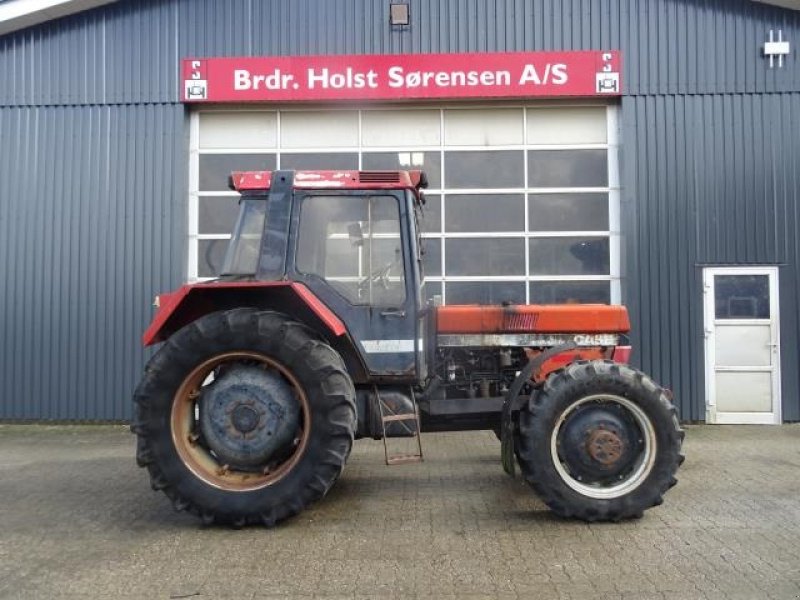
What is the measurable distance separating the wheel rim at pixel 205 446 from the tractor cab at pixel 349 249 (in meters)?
0.57

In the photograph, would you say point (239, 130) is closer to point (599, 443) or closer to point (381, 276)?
point (381, 276)

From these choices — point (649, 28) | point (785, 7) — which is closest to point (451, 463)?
point (649, 28)

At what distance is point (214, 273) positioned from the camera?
541 cm

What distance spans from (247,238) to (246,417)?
1.30 metres

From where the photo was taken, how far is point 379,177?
4.80m

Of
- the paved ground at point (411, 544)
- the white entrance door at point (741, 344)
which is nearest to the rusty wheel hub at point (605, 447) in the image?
the paved ground at point (411, 544)

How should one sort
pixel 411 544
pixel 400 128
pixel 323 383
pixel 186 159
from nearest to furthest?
pixel 411 544, pixel 323 383, pixel 186 159, pixel 400 128

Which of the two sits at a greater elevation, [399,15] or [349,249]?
[399,15]

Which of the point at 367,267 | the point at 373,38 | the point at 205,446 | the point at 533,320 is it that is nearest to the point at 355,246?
the point at 367,267

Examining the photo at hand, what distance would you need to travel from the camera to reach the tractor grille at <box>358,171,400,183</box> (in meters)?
4.79

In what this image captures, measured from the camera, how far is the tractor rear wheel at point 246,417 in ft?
14.3

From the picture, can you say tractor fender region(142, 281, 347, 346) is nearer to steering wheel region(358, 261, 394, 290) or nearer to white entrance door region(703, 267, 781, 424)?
steering wheel region(358, 261, 394, 290)

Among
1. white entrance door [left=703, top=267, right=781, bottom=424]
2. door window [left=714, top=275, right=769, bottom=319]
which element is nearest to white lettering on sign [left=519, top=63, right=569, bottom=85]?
white entrance door [left=703, top=267, right=781, bottom=424]

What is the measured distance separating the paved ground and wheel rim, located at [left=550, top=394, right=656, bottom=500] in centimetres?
27
